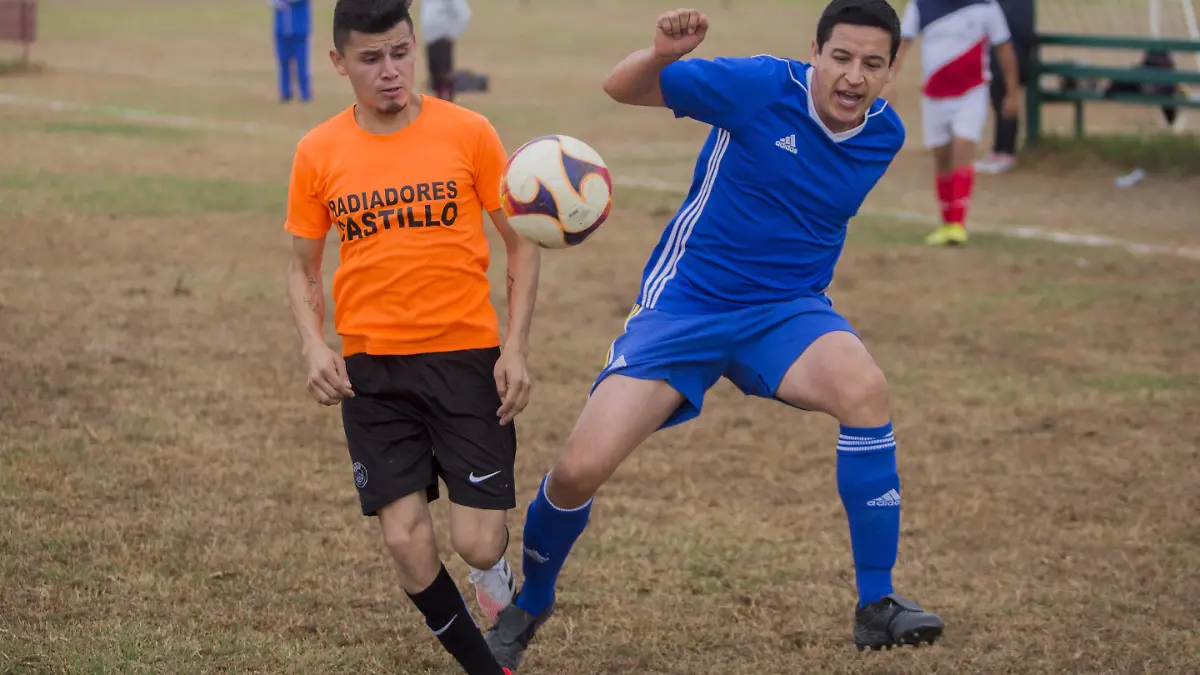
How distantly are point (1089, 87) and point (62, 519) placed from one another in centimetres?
1372

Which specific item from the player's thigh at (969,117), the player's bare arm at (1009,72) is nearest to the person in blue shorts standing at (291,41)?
the player's bare arm at (1009,72)

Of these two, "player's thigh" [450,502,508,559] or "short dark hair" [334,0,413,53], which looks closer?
"short dark hair" [334,0,413,53]

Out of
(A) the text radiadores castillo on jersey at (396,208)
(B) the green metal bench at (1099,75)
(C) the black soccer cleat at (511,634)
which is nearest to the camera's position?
(A) the text radiadores castillo on jersey at (396,208)

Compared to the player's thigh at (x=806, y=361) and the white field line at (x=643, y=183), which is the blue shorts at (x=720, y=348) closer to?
the player's thigh at (x=806, y=361)

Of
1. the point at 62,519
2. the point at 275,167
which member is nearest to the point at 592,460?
the point at 62,519

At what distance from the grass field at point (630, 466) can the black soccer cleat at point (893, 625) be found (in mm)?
81

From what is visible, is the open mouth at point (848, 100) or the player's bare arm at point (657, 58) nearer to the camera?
the player's bare arm at point (657, 58)

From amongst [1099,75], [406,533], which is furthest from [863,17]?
[1099,75]

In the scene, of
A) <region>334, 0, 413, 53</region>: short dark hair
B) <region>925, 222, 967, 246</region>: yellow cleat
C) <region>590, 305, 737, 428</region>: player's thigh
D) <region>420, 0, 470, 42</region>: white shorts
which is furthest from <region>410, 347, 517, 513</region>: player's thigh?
<region>420, 0, 470, 42</region>: white shorts

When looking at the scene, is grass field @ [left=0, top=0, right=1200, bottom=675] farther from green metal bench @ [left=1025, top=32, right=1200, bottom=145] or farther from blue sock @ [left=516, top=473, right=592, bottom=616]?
green metal bench @ [left=1025, top=32, right=1200, bottom=145]

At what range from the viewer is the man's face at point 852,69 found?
461 centimetres

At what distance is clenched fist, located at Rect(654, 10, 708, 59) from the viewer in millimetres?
4430

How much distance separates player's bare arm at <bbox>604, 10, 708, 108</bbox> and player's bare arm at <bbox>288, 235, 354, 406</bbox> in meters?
1.02

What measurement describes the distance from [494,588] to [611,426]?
659mm
